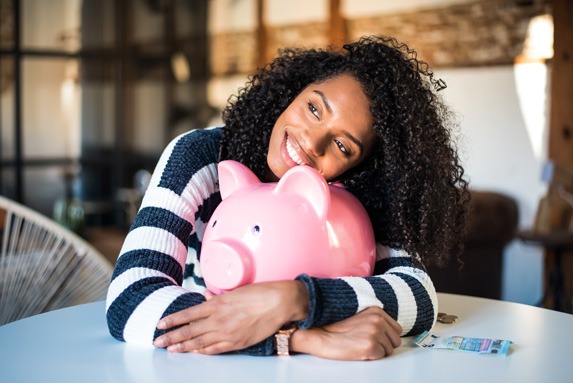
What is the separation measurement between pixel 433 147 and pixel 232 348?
561 millimetres

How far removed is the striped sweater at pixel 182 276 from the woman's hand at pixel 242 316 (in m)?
0.02

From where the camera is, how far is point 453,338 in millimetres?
1083

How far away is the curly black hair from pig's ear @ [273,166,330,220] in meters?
0.25

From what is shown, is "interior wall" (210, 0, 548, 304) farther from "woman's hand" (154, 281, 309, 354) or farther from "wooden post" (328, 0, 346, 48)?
"woman's hand" (154, 281, 309, 354)

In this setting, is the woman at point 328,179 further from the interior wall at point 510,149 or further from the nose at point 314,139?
the interior wall at point 510,149

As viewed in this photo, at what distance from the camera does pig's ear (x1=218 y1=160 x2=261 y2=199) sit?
113 centimetres

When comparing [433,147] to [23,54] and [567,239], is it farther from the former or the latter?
[23,54]

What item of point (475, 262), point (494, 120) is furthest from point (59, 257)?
point (494, 120)

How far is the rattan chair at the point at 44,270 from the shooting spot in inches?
72.9

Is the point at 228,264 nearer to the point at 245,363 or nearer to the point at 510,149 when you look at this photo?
the point at 245,363

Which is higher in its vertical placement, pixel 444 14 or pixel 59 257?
pixel 444 14

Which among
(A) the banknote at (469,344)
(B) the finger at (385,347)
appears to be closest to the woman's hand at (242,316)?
(B) the finger at (385,347)

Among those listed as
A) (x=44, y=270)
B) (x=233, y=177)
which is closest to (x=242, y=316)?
(x=233, y=177)

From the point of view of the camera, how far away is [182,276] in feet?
4.01
